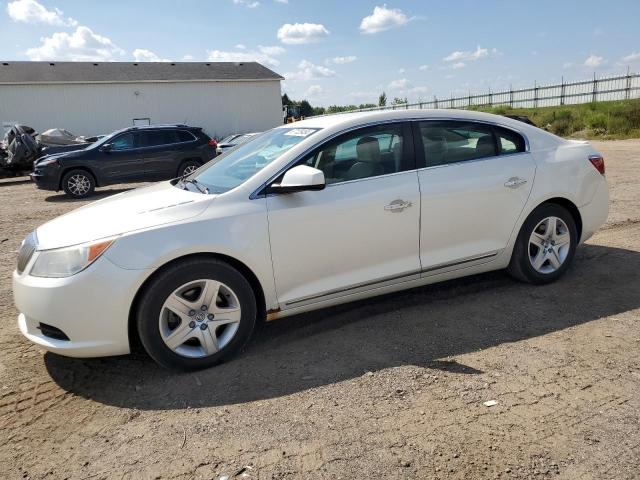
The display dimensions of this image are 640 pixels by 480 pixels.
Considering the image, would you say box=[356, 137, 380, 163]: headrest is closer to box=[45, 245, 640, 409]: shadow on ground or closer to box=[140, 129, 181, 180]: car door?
box=[45, 245, 640, 409]: shadow on ground

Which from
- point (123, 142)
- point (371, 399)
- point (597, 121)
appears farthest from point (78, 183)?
point (597, 121)

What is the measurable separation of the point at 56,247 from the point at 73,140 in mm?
19184

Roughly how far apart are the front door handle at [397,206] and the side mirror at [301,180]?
0.59 metres

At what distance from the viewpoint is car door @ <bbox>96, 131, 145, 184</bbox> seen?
506 inches

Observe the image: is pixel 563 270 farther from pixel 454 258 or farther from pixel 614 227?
pixel 614 227

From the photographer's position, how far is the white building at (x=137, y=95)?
99.7 ft

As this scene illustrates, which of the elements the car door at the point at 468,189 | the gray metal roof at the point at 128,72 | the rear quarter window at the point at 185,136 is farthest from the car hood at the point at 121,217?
the gray metal roof at the point at 128,72

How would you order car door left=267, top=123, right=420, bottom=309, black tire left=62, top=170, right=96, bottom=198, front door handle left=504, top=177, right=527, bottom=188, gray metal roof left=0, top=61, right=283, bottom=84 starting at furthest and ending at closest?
1. gray metal roof left=0, top=61, right=283, bottom=84
2. black tire left=62, top=170, right=96, bottom=198
3. front door handle left=504, top=177, right=527, bottom=188
4. car door left=267, top=123, right=420, bottom=309

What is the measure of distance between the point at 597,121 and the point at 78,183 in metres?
23.3

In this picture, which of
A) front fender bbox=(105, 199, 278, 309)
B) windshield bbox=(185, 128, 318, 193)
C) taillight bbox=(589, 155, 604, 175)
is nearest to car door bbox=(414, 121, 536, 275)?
taillight bbox=(589, 155, 604, 175)

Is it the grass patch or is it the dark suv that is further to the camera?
the grass patch

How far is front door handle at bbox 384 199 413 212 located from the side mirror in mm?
585

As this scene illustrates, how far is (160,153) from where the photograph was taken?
1336 centimetres

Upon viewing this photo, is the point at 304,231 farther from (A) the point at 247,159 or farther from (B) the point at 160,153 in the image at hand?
(B) the point at 160,153
